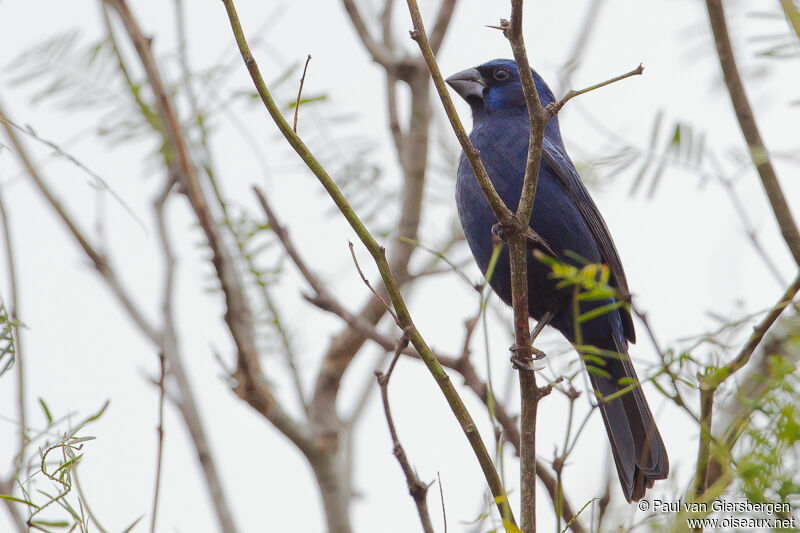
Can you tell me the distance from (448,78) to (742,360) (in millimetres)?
3422

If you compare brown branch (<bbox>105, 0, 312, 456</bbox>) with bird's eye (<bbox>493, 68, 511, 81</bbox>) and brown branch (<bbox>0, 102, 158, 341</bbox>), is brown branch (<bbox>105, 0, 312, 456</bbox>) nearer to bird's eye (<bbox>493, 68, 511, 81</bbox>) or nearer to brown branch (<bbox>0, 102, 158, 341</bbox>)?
brown branch (<bbox>0, 102, 158, 341</bbox>)

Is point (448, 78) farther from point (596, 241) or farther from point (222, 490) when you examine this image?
point (222, 490)

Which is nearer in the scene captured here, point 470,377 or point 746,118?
point 746,118

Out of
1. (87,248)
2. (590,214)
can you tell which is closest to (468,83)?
(590,214)

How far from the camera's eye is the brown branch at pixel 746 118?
318 centimetres

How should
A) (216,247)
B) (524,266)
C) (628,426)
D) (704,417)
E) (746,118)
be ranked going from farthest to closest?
(628,426) < (216,247) < (746,118) < (524,266) < (704,417)

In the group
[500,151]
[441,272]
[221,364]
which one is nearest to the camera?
[221,364]

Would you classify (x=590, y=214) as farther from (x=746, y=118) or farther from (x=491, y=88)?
(x=746, y=118)

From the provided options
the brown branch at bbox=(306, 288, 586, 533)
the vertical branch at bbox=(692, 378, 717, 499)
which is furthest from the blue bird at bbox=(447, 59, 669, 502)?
the vertical branch at bbox=(692, 378, 717, 499)

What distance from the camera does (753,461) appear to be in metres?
1.71

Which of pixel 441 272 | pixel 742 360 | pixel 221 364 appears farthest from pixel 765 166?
pixel 221 364

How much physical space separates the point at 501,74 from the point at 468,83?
0.64 ft

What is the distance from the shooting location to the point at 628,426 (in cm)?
435

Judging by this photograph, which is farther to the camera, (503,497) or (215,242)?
(215,242)
